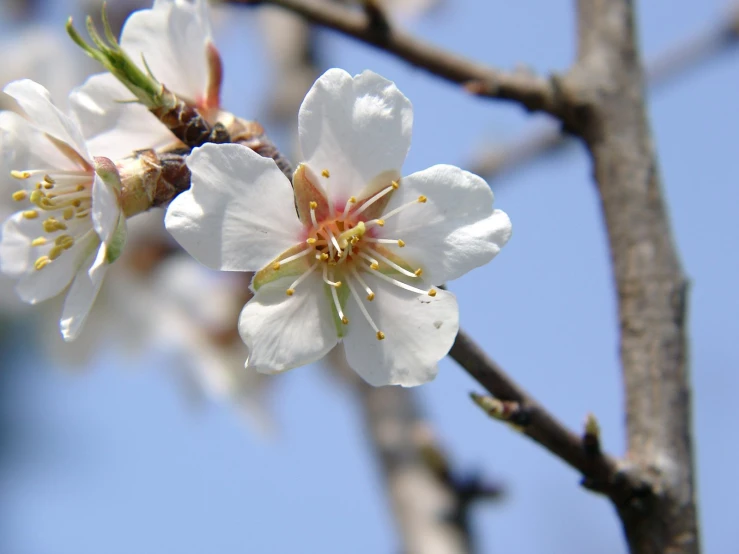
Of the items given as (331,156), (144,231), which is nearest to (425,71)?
(331,156)

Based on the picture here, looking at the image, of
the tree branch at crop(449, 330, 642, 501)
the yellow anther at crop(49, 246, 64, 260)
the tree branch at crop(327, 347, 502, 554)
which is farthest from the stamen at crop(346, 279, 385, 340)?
the tree branch at crop(327, 347, 502, 554)

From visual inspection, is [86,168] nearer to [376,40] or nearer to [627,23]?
[376,40]

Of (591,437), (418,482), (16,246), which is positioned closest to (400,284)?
(591,437)

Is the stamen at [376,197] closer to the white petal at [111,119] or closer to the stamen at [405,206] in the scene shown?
the stamen at [405,206]

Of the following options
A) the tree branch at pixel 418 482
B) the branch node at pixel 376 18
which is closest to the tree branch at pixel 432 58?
the branch node at pixel 376 18

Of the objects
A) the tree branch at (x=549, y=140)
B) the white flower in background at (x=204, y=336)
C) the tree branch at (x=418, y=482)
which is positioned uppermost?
the tree branch at (x=549, y=140)

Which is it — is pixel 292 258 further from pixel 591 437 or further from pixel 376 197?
pixel 591 437

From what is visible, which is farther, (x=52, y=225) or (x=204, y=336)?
(x=204, y=336)
